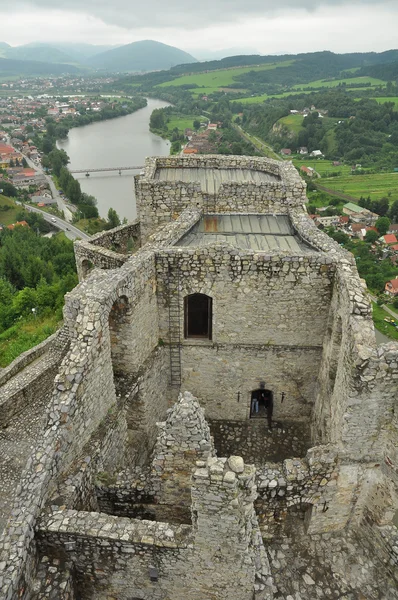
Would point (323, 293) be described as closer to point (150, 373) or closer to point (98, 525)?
point (150, 373)

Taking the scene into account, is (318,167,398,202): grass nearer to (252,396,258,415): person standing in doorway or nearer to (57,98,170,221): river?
(57,98,170,221): river

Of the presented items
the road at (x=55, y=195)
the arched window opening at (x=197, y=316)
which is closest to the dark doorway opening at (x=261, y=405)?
the arched window opening at (x=197, y=316)

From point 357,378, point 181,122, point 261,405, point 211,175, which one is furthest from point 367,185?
point 357,378

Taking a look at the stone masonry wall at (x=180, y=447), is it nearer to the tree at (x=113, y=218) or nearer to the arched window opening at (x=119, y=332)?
the arched window opening at (x=119, y=332)

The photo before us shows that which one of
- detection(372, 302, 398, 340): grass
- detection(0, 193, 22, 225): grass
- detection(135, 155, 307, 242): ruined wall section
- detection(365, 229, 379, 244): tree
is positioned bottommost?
detection(372, 302, 398, 340): grass

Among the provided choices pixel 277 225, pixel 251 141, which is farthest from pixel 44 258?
pixel 251 141

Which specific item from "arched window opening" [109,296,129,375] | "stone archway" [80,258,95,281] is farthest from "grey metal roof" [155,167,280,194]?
"arched window opening" [109,296,129,375]
